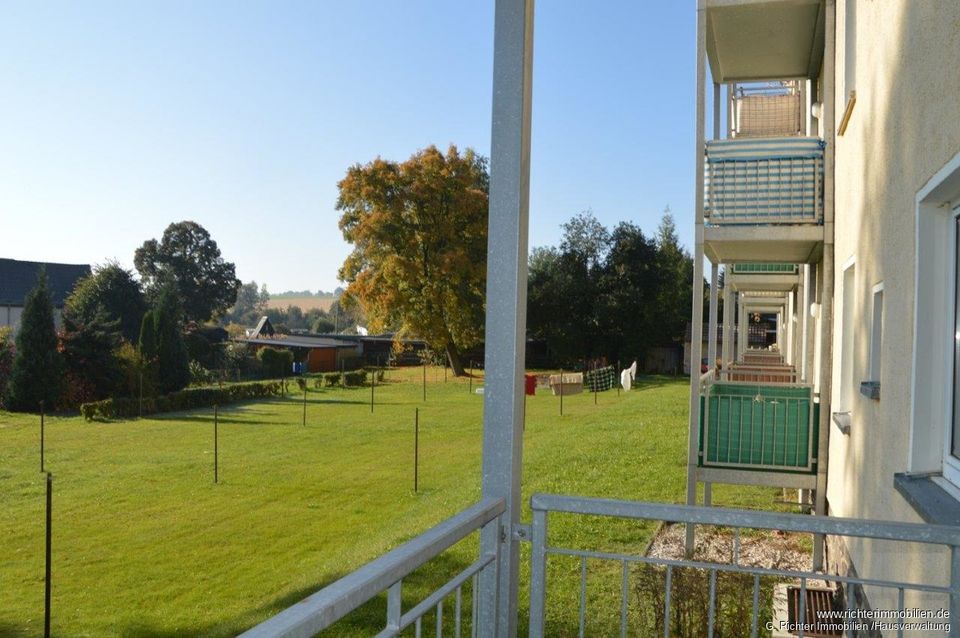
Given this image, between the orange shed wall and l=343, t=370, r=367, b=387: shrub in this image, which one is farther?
the orange shed wall

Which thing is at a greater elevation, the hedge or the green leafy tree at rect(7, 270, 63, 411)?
the green leafy tree at rect(7, 270, 63, 411)

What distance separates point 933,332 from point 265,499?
11913 millimetres

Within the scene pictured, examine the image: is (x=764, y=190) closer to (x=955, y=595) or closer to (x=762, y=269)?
(x=955, y=595)

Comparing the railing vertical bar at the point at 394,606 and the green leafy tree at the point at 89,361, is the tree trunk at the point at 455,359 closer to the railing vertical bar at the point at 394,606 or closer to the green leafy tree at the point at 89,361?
the green leafy tree at the point at 89,361

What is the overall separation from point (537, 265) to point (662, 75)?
1590 cm

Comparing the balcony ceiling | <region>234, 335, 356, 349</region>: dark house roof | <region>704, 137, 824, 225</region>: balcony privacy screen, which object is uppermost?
the balcony ceiling

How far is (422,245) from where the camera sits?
26.8m

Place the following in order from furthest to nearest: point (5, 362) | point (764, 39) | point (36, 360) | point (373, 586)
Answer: point (36, 360) < point (5, 362) < point (764, 39) < point (373, 586)

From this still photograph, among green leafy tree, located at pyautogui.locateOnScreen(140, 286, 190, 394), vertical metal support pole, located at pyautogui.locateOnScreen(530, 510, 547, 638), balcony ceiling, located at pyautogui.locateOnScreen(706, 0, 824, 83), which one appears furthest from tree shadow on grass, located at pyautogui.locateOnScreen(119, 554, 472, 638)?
green leafy tree, located at pyautogui.locateOnScreen(140, 286, 190, 394)

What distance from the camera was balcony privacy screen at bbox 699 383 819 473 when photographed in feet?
14.0

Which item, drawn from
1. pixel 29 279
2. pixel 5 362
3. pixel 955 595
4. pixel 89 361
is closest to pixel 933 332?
pixel 955 595

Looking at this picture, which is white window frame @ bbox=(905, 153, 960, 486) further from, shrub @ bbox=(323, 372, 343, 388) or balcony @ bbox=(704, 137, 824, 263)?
shrub @ bbox=(323, 372, 343, 388)

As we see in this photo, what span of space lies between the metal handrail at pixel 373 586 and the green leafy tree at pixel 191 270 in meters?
28.0

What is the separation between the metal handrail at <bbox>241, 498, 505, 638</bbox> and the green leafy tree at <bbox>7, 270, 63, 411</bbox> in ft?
61.8
